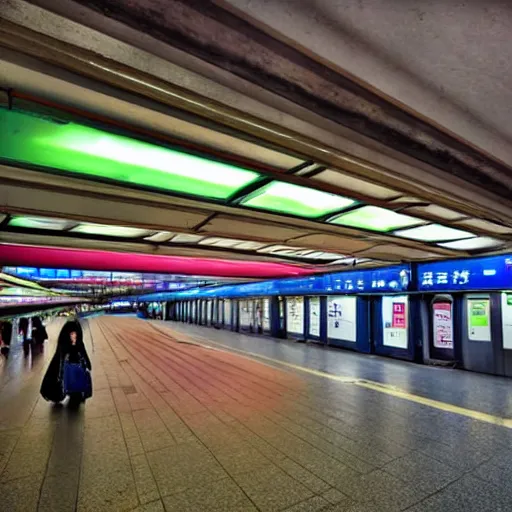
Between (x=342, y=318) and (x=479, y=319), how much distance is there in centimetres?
425

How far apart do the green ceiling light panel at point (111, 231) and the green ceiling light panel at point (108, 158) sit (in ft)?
6.35

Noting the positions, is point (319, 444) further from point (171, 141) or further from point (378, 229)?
point (171, 141)

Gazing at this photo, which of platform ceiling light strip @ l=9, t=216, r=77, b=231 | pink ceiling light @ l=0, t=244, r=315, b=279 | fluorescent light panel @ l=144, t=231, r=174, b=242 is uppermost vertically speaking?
platform ceiling light strip @ l=9, t=216, r=77, b=231

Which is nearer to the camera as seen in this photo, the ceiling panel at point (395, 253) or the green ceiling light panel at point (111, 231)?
the green ceiling light panel at point (111, 231)

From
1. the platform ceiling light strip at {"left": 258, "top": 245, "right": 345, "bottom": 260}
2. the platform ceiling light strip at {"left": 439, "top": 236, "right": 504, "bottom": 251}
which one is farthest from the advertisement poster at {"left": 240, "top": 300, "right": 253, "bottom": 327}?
the platform ceiling light strip at {"left": 439, "top": 236, "right": 504, "bottom": 251}

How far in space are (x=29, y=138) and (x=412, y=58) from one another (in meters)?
1.99

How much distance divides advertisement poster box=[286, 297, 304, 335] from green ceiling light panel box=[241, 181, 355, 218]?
9.83 meters

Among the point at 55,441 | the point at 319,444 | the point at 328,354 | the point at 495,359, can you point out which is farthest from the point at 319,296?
the point at 55,441

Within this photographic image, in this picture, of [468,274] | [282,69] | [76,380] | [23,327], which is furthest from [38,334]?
[468,274]

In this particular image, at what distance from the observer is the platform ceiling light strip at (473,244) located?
18.0 ft

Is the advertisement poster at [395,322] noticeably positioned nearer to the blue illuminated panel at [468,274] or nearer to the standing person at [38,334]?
the blue illuminated panel at [468,274]

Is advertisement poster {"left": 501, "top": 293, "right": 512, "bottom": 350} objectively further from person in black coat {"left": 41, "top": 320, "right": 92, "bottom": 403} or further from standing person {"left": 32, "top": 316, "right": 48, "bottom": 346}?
standing person {"left": 32, "top": 316, "right": 48, "bottom": 346}

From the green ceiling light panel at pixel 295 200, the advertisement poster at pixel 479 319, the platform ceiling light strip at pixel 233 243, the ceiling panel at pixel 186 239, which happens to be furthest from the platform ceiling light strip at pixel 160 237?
the advertisement poster at pixel 479 319

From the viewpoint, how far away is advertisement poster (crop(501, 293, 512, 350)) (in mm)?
6781
